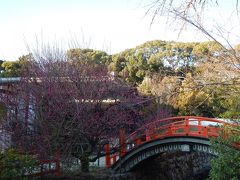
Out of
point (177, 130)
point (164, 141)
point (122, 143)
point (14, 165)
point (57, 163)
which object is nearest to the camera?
point (14, 165)

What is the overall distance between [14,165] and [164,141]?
5195 mm

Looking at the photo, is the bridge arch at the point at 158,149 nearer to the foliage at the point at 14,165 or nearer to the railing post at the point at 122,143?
the railing post at the point at 122,143

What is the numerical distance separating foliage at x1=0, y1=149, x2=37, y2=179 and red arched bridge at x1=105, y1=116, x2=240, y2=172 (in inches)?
162

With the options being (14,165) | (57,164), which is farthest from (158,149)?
(14,165)

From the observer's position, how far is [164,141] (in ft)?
39.9

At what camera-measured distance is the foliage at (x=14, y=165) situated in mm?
8852

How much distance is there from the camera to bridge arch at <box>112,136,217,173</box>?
11422 mm

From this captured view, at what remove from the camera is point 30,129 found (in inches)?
455

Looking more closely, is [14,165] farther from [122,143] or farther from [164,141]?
[164,141]

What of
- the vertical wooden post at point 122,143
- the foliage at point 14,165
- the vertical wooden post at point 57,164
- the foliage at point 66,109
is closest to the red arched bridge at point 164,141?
the vertical wooden post at point 122,143

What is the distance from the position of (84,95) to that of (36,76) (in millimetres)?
1926

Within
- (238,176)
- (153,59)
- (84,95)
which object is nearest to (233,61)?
(238,176)

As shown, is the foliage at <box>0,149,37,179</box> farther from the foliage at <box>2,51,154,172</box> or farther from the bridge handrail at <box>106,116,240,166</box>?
the bridge handrail at <box>106,116,240,166</box>

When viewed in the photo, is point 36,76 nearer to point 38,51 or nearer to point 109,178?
point 38,51
